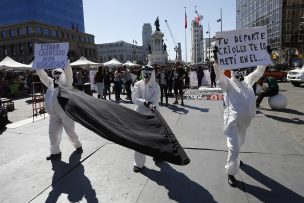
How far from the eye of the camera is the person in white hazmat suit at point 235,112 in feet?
14.5

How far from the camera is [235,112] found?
4.44m

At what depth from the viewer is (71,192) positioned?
4473 millimetres

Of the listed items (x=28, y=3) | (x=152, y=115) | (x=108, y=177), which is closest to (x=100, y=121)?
(x=152, y=115)

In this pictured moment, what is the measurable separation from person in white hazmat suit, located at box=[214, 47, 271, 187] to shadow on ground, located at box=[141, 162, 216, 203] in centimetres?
58

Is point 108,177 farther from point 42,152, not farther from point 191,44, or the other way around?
point 191,44

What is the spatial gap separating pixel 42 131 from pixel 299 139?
23.6 feet

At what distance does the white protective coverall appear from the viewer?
4433mm

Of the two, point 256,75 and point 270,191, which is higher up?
point 256,75

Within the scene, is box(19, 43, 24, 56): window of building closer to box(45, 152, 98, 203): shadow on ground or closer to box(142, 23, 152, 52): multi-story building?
box(45, 152, 98, 203): shadow on ground

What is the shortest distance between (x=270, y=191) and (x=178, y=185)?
1.42 m

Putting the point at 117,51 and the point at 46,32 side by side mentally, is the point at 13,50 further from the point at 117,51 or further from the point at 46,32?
the point at 117,51

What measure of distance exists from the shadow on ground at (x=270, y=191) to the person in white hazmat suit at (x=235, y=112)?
0.25 m

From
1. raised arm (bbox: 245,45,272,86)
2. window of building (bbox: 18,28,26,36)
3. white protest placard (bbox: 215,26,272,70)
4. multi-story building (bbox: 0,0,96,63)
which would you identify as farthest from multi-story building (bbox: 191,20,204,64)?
raised arm (bbox: 245,45,272,86)

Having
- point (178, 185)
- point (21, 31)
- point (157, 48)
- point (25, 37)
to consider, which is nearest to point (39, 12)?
point (21, 31)
